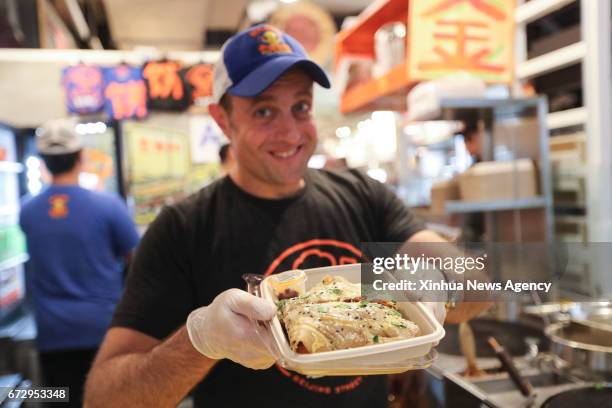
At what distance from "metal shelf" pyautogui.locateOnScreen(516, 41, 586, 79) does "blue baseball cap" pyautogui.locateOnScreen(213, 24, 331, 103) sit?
177 cm

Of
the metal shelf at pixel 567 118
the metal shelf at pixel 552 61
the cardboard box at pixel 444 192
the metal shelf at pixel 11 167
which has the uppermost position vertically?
the metal shelf at pixel 552 61

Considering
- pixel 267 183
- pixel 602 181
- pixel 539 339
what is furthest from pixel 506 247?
pixel 602 181

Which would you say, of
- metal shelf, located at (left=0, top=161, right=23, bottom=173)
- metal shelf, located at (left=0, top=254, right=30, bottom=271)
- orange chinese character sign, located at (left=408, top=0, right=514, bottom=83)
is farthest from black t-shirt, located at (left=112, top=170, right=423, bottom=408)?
metal shelf, located at (left=0, top=161, right=23, bottom=173)

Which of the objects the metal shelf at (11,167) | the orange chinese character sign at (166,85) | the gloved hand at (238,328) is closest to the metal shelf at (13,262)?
the metal shelf at (11,167)

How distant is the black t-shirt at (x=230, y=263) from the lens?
3.34ft

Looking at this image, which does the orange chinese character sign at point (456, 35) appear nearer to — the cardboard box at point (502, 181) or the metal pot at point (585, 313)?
the cardboard box at point (502, 181)

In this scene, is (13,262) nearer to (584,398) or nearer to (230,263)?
(230,263)

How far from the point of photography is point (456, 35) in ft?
8.47

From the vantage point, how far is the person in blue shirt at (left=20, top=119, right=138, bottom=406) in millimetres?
2365

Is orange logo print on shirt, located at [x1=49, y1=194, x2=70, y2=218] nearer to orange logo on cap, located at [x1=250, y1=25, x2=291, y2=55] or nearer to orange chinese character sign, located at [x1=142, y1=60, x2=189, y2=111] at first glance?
orange logo on cap, located at [x1=250, y1=25, x2=291, y2=55]

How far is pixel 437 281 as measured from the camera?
699 millimetres

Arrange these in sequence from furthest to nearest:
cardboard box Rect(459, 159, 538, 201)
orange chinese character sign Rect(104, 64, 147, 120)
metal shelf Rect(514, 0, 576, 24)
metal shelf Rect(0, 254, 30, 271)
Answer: orange chinese character sign Rect(104, 64, 147, 120), metal shelf Rect(0, 254, 30, 271), metal shelf Rect(514, 0, 576, 24), cardboard box Rect(459, 159, 538, 201)

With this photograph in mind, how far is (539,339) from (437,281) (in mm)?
1090

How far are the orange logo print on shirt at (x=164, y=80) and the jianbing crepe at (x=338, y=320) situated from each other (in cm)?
395
